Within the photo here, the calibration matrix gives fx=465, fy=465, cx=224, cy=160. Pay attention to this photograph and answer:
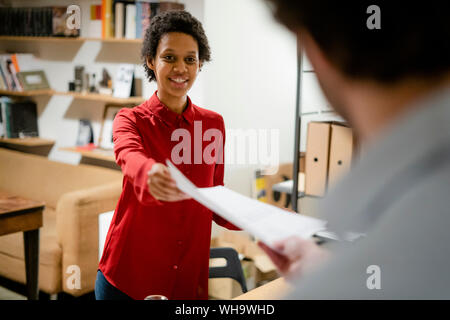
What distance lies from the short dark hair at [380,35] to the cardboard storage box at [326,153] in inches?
71.0

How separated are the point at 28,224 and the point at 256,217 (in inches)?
77.5

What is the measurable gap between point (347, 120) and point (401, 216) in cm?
10

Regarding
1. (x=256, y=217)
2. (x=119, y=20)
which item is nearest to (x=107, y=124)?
(x=119, y=20)

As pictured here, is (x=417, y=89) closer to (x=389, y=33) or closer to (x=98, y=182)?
(x=389, y=33)

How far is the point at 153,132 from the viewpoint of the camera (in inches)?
47.6

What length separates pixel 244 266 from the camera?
288 centimetres

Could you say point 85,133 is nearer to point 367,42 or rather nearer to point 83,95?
point 83,95

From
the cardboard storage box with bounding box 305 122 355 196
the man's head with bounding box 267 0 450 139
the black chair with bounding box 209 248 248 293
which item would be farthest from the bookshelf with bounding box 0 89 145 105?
the man's head with bounding box 267 0 450 139

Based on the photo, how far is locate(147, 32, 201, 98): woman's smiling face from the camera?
1.21 m

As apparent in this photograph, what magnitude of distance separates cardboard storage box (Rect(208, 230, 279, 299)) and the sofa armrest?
0.72m

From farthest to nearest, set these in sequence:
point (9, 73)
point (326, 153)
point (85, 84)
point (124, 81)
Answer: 1. point (9, 73)
2. point (85, 84)
3. point (124, 81)
4. point (326, 153)

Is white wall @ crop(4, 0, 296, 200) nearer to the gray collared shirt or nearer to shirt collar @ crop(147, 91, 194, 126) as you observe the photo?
shirt collar @ crop(147, 91, 194, 126)

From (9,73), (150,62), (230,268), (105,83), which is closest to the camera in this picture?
(150,62)

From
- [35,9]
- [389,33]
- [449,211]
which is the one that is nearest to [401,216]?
[449,211]
